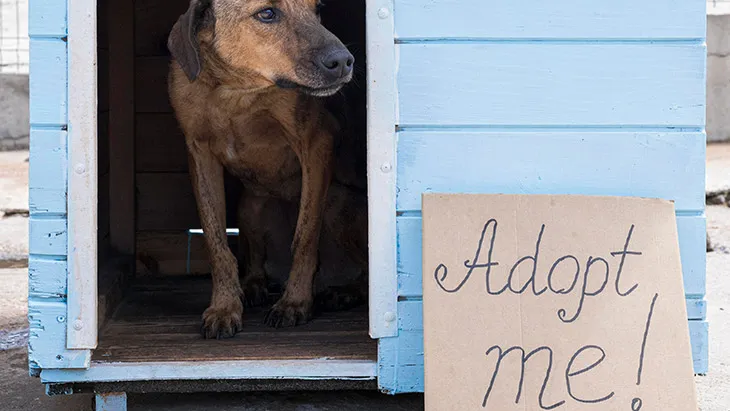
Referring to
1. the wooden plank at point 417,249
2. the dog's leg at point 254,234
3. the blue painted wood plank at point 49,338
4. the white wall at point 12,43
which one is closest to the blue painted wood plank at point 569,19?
the wooden plank at point 417,249

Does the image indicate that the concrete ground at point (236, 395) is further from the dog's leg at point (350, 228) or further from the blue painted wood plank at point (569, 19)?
the blue painted wood plank at point (569, 19)

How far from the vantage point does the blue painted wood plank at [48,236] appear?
2.85 m

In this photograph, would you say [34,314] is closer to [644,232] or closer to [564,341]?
[564,341]

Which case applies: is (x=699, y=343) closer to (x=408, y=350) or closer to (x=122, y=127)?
(x=408, y=350)

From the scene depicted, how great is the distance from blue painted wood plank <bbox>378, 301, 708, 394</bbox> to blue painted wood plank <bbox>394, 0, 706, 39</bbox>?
2.79 feet

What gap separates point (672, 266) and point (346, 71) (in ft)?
3.84

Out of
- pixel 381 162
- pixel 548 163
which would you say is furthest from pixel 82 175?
pixel 548 163

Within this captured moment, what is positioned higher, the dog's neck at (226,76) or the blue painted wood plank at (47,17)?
the blue painted wood plank at (47,17)

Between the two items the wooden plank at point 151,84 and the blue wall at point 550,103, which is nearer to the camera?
the blue wall at point 550,103

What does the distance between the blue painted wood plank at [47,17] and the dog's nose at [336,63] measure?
2.62 feet

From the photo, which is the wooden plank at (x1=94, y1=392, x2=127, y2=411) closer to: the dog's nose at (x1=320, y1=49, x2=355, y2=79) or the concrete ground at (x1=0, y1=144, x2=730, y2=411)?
the concrete ground at (x1=0, y1=144, x2=730, y2=411)

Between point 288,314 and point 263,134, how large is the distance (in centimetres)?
72

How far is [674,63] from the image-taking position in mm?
2889

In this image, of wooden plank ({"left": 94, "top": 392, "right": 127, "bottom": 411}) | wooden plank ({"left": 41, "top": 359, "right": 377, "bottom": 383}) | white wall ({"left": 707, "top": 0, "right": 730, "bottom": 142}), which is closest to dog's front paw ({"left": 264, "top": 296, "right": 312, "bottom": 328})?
wooden plank ({"left": 41, "top": 359, "right": 377, "bottom": 383})
